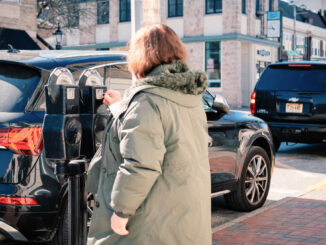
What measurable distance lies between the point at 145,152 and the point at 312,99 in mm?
7995

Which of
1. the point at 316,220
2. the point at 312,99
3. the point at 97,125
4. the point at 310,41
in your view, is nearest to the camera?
the point at 97,125

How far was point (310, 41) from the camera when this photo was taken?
5194cm

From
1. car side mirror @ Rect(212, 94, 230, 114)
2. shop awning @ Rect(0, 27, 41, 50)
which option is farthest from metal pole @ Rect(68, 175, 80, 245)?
shop awning @ Rect(0, 27, 41, 50)

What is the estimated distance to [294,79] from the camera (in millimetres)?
10430

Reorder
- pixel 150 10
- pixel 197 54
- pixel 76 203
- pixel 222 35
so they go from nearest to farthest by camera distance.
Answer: pixel 76 203 < pixel 150 10 < pixel 222 35 < pixel 197 54

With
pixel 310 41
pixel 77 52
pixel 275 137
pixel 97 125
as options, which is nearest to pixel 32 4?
pixel 275 137

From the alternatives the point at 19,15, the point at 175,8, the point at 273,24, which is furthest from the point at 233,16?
the point at 19,15

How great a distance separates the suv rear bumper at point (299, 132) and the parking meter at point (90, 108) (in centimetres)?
726

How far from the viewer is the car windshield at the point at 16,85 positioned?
413 centimetres

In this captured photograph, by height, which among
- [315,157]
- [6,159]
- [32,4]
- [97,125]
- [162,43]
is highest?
[32,4]

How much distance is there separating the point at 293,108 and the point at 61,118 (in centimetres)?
764

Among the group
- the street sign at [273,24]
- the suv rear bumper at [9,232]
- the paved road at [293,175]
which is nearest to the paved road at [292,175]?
the paved road at [293,175]

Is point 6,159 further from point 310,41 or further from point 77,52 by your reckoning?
point 310,41

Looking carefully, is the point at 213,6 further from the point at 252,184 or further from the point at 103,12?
the point at 252,184
